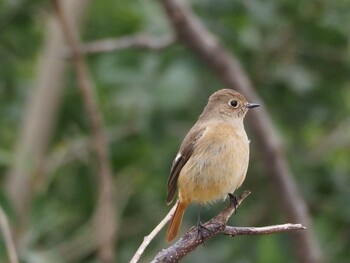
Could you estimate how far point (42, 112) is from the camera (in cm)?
717

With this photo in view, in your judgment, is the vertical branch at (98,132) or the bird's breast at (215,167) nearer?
the bird's breast at (215,167)

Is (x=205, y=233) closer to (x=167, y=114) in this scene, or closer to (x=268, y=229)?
(x=268, y=229)

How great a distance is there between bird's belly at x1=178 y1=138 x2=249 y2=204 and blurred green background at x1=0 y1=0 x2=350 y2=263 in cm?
210

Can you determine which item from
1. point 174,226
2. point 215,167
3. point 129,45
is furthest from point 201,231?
point 129,45

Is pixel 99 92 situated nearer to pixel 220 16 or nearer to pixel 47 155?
pixel 47 155

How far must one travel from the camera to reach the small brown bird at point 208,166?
4.16 meters

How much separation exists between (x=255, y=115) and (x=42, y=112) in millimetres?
1623

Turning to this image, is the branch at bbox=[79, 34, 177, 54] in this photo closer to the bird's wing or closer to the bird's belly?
the bird's wing

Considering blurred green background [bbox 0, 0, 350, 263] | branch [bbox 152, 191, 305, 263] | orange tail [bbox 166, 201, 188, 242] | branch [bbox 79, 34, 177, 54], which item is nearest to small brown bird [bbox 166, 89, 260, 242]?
orange tail [bbox 166, 201, 188, 242]

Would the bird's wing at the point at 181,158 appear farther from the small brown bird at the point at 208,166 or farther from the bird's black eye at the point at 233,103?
the bird's black eye at the point at 233,103

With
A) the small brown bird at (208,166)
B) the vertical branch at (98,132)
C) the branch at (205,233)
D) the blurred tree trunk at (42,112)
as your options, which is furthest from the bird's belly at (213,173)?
the blurred tree trunk at (42,112)

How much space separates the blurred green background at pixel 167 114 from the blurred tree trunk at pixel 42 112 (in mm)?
93

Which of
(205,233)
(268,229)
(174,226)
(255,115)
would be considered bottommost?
(268,229)

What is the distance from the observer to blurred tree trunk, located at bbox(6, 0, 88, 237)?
7.09 meters
